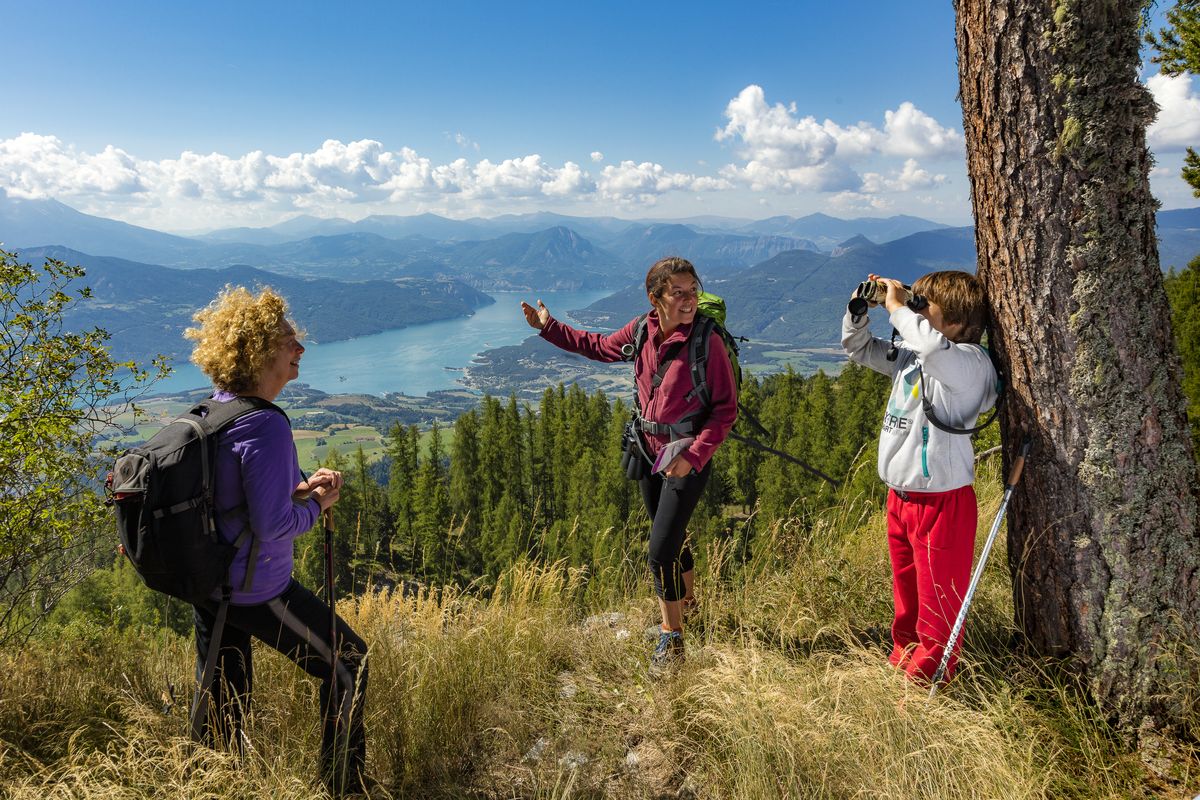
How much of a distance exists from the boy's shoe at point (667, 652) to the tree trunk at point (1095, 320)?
1729 mm

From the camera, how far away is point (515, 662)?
10.5 ft

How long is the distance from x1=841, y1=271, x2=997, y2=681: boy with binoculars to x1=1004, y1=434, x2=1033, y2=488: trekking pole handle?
15 centimetres

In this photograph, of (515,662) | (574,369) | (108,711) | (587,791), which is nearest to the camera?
(587,791)

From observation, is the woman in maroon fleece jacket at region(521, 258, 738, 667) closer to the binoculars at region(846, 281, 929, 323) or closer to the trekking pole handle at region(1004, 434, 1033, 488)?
the binoculars at region(846, 281, 929, 323)

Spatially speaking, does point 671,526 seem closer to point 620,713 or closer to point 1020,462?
point 620,713

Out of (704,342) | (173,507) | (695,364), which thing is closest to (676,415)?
(695,364)

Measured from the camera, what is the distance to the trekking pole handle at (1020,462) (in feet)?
8.20

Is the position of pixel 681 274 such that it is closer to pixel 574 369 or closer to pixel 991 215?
pixel 991 215

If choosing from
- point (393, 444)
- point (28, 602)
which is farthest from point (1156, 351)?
point (393, 444)

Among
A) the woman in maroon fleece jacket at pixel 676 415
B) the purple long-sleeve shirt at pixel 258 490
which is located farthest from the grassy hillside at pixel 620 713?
the purple long-sleeve shirt at pixel 258 490

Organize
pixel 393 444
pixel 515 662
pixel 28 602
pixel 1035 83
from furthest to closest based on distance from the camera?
1. pixel 393 444
2. pixel 28 602
3. pixel 515 662
4. pixel 1035 83

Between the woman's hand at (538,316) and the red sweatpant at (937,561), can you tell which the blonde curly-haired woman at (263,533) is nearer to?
the woman's hand at (538,316)

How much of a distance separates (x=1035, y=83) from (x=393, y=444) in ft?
144

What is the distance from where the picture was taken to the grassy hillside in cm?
213
